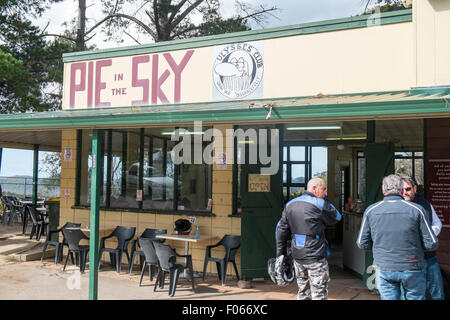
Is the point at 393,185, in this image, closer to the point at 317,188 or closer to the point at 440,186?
the point at 317,188

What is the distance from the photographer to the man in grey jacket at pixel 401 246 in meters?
3.72

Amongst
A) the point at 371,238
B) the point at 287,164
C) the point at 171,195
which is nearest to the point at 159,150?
the point at 171,195

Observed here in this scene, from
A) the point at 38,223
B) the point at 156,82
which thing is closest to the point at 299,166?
the point at 156,82

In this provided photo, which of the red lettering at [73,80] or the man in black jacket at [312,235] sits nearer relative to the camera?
the man in black jacket at [312,235]

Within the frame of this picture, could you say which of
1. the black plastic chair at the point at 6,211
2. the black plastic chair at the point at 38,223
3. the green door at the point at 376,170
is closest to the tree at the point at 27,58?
the black plastic chair at the point at 6,211

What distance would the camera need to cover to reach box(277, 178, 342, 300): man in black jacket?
4465 millimetres

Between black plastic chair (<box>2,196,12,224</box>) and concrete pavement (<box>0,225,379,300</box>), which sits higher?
black plastic chair (<box>2,196,12,224</box>)

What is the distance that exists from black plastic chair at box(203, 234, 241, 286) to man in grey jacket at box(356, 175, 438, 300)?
334cm

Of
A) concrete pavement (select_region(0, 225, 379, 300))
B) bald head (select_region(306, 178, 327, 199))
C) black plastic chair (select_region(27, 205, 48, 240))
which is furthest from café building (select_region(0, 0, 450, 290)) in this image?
black plastic chair (select_region(27, 205, 48, 240))

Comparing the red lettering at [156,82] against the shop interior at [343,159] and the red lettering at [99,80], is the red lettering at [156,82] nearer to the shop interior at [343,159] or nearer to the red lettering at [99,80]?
the red lettering at [99,80]

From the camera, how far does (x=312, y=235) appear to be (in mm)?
4473

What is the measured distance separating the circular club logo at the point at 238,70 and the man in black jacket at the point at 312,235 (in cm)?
345

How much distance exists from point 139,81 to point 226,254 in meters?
3.83

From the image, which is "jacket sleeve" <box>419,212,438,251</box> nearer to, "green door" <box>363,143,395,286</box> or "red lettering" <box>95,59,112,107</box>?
"green door" <box>363,143,395,286</box>
